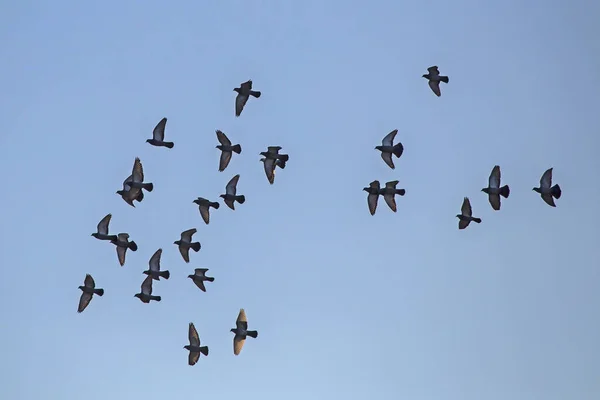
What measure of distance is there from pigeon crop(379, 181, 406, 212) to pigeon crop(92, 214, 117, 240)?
36.4ft

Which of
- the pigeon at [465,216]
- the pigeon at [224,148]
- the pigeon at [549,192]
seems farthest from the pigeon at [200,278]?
the pigeon at [549,192]

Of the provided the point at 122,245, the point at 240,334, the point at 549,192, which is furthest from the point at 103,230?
the point at 549,192

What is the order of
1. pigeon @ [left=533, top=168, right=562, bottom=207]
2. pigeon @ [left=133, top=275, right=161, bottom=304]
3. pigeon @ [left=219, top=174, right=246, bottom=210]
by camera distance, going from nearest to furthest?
pigeon @ [left=533, top=168, right=562, bottom=207] → pigeon @ [left=219, top=174, right=246, bottom=210] → pigeon @ [left=133, top=275, right=161, bottom=304]

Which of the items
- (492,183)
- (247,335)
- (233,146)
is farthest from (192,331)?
(492,183)

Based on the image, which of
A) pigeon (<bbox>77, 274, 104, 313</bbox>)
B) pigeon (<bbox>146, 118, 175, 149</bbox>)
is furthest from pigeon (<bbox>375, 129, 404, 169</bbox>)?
pigeon (<bbox>77, 274, 104, 313</bbox>)

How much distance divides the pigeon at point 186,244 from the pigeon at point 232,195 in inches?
82.0

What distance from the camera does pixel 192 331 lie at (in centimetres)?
8131

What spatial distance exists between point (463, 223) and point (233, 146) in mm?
9869

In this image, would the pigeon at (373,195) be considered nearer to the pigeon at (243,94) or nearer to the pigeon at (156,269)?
the pigeon at (243,94)

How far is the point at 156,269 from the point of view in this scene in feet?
269

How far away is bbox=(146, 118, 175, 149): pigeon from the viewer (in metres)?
80.1

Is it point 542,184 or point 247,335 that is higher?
point 542,184

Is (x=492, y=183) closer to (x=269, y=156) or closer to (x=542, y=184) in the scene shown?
(x=542, y=184)

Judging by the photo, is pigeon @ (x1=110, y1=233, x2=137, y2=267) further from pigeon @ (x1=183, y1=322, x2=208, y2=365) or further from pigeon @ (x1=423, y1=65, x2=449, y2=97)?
pigeon @ (x1=423, y1=65, x2=449, y2=97)
